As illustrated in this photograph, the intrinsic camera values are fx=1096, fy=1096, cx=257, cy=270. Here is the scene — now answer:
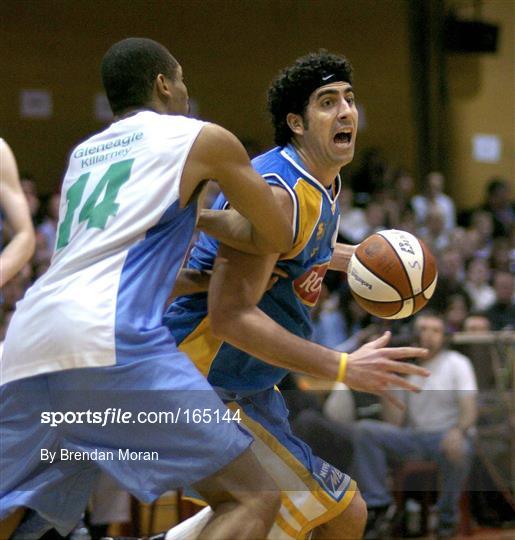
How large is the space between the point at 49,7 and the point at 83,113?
1197mm

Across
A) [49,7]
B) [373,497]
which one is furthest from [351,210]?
[373,497]

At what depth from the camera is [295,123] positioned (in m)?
3.93

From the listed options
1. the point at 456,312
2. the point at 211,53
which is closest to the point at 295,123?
the point at 456,312

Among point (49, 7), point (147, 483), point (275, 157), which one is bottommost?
point (147, 483)

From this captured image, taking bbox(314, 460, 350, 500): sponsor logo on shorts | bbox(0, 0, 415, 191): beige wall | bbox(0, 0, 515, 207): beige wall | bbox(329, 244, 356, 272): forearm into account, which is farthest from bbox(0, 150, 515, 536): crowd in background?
bbox(314, 460, 350, 500): sponsor logo on shorts

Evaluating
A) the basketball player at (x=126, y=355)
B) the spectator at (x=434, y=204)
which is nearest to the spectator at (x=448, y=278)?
the spectator at (x=434, y=204)

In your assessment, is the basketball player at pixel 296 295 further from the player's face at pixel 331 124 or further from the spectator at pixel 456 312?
the spectator at pixel 456 312

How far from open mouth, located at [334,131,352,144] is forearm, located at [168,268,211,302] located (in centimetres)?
65

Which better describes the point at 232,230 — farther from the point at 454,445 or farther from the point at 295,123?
the point at 454,445

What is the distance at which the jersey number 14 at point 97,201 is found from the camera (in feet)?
10.2

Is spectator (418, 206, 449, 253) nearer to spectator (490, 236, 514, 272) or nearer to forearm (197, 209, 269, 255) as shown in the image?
spectator (490, 236, 514, 272)

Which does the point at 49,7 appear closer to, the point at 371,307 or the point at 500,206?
the point at 500,206

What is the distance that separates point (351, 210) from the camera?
1073 cm

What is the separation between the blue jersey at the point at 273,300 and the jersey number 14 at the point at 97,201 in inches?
28.4
